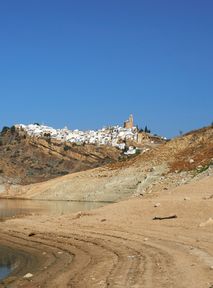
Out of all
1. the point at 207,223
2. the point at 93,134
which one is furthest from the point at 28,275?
the point at 93,134

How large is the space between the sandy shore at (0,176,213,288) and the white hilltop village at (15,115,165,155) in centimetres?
10544

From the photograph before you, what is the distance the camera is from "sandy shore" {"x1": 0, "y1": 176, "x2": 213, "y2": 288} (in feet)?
43.1

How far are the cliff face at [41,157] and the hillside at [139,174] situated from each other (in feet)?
102

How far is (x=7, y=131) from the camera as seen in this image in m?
140

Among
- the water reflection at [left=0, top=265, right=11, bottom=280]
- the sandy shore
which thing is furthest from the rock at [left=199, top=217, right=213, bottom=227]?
the water reflection at [left=0, top=265, right=11, bottom=280]

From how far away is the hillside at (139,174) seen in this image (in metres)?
65.8

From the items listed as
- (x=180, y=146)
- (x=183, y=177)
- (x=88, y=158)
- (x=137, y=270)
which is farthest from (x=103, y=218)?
(x=88, y=158)

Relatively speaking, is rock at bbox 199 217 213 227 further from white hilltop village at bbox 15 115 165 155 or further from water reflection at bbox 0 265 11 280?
white hilltop village at bbox 15 115 165 155

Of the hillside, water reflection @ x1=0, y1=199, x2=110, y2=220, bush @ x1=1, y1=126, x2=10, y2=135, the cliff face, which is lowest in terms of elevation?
water reflection @ x1=0, y1=199, x2=110, y2=220

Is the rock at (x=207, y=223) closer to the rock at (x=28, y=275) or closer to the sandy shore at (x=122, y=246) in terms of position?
the sandy shore at (x=122, y=246)

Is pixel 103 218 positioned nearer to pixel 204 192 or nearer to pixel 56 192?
pixel 204 192

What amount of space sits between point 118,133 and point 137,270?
164503mm

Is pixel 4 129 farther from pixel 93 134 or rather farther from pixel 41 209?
pixel 41 209

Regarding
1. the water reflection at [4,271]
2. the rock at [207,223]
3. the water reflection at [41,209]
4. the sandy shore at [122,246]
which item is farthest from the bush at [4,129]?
the water reflection at [4,271]
